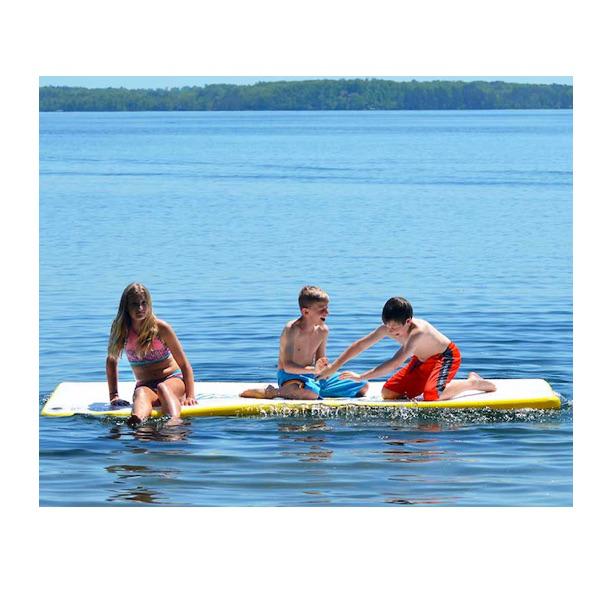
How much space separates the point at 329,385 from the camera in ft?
33.9

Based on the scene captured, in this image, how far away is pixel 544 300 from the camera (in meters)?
16.7

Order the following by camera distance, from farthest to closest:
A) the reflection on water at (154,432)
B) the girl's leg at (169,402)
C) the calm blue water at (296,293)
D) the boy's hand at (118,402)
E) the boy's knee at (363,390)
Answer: the boy's knee at (363,390) < the boy's hand at (118,402) < the girl's leg at (169,402) < the reflection on water at (154,432) < the calm blue water at (296,293)

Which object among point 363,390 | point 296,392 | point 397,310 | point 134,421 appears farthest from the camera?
point 363,390

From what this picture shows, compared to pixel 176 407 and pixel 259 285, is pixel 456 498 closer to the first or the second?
pixel 176 407

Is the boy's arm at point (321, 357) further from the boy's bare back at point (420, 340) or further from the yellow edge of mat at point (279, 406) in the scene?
the boy's bare back at point (420, 340)

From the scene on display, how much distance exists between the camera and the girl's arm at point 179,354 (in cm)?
987

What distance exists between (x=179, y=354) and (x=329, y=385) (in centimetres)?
135

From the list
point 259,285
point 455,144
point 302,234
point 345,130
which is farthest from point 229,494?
point 345,130

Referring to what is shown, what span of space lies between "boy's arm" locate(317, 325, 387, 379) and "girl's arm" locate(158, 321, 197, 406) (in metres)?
1.09

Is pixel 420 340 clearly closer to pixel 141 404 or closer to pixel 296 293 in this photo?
pixel 141 404

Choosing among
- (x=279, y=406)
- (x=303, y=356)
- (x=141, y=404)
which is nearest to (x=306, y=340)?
(x=303, y=356)

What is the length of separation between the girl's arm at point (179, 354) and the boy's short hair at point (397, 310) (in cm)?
168

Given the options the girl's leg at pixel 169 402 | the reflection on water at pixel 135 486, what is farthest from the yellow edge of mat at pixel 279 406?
the reflection on water at pixel 135 486

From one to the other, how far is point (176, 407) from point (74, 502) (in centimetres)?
185
